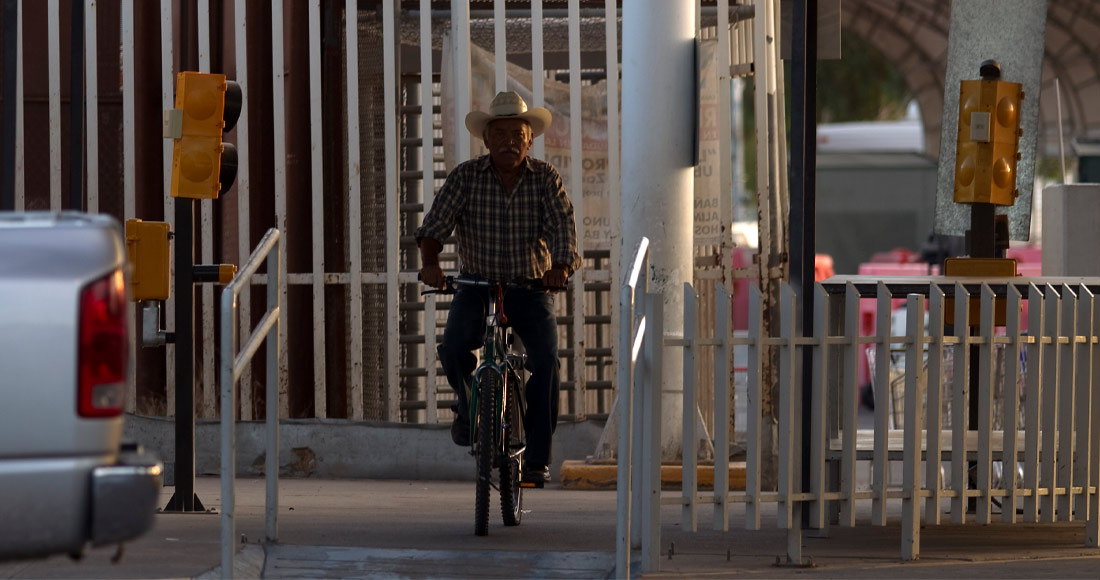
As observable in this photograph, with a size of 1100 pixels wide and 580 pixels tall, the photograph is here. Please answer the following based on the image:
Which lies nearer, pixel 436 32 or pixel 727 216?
pixel 727 216

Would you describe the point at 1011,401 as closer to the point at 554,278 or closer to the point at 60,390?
the point at 554,278

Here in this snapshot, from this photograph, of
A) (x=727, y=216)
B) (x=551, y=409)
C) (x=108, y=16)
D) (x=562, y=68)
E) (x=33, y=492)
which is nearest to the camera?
(x=33, y=492)

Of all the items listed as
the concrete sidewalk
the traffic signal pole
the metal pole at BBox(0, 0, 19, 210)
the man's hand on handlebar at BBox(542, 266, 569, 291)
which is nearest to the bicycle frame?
the man's hand on handlebar at BBox(542, 266, 569, 291)

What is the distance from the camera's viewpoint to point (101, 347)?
403 cm

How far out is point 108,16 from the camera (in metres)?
10.6

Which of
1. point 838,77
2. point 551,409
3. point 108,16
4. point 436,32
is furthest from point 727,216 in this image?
point 838,77

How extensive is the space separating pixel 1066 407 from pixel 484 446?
2383mm

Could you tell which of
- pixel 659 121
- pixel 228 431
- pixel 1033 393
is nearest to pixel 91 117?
pixel 659 121

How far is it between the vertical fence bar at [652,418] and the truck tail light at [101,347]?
2.28 m

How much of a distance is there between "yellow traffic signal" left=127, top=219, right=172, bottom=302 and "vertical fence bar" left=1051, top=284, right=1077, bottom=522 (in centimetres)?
395

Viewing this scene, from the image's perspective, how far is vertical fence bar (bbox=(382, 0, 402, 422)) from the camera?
392 inches

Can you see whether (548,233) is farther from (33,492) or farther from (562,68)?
(562,68)

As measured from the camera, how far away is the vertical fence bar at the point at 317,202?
32.6ft

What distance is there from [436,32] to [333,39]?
78cm
